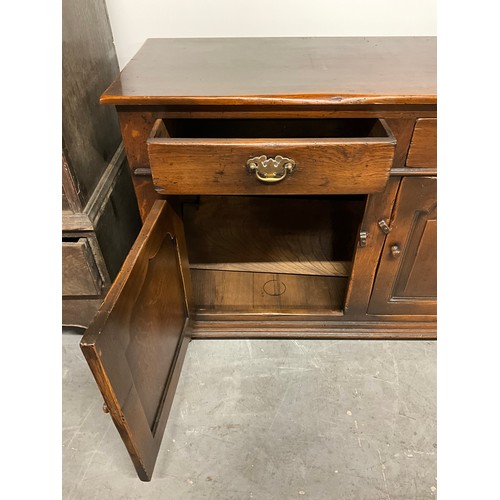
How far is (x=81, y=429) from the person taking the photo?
88 cm

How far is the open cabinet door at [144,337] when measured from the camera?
1.74 feet

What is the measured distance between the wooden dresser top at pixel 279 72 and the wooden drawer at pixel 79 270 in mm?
318

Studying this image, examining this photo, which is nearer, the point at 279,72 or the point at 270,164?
the point at 270,164

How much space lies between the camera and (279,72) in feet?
2.48

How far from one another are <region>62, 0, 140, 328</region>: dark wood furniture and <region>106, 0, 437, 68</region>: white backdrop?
0.09 m

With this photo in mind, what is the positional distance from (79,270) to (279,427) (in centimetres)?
53

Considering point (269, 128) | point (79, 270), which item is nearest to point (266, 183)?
point (269, 128)

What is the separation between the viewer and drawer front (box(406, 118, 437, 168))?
69cm

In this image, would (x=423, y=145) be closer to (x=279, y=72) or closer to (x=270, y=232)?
(x=279, y=72)

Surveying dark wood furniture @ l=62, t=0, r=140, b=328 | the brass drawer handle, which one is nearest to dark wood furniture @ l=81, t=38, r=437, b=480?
the brass drawer handle

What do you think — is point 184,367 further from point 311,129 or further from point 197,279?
point 311,129

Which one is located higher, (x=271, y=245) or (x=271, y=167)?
(x=271, y=167)

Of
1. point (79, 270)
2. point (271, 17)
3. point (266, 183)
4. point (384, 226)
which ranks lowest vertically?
point (79, 270)

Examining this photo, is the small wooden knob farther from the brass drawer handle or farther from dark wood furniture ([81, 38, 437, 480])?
the brass drawer handle
